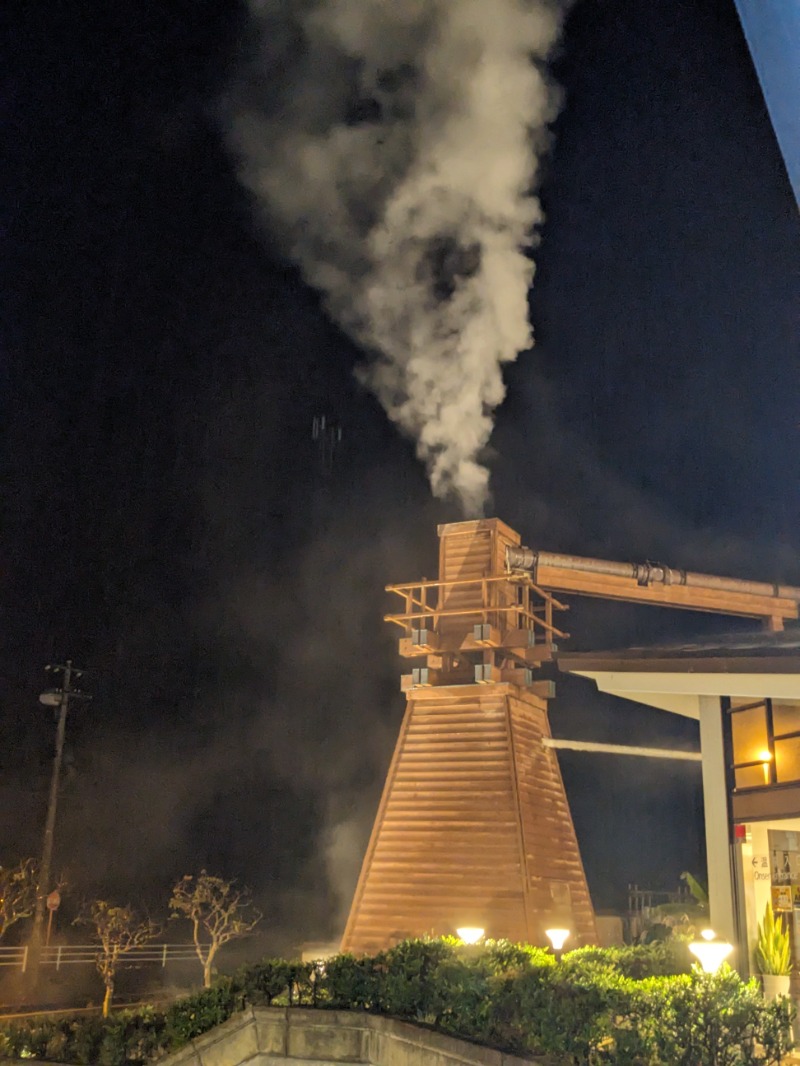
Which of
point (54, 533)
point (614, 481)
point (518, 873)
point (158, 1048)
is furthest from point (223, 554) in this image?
point (158, 1048)

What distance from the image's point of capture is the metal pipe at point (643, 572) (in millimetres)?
19062

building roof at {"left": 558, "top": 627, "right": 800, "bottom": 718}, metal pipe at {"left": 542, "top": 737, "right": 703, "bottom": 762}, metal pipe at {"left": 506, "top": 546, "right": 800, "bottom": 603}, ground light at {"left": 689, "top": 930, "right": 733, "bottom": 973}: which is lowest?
ground light at {"left": 689, "top": 930, "right": 733, "bottom": 973}

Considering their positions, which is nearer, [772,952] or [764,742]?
[772,952]

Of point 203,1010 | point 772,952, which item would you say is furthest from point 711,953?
point 203,1010

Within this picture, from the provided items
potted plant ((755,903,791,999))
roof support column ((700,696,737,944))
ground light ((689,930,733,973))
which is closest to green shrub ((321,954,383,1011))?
ground light ((689,930,733,973))

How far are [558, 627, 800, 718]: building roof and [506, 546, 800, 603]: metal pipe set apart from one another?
19.7 ft

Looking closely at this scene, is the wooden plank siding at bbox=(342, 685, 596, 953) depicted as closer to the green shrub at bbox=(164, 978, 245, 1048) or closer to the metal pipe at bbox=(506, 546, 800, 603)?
the metal pipe at bbox=(506, 546, 800, 603)

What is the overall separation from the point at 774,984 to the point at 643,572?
10.5 metres

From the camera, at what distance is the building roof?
10281mm

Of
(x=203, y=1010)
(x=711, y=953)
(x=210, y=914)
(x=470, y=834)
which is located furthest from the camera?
(x=210, y=914)

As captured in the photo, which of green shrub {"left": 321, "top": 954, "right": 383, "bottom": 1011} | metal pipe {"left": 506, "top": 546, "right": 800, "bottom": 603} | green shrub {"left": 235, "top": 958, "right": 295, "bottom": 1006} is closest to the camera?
green shrub {"left": 321, "top": 954, "right": 383, "bottom": 1011}

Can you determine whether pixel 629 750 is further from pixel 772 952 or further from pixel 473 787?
pixel 772 952

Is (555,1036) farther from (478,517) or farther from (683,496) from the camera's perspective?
(683,496)

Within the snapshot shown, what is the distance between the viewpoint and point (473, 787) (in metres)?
17.3
